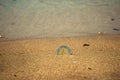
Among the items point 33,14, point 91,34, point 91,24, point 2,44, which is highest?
point 33,14

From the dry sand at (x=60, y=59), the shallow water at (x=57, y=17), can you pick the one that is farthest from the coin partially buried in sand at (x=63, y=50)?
the shallow water at (x=57, y=17)

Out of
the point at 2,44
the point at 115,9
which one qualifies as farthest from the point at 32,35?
the point at 115,9

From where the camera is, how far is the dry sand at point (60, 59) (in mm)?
2998

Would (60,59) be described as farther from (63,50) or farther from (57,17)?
(57,17)

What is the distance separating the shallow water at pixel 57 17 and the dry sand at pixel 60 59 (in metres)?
0.49

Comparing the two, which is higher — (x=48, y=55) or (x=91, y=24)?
(x=91, y=24)

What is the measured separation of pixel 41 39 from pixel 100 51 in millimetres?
1206

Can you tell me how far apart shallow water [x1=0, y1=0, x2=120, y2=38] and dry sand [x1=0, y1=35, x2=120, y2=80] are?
19.4 inches

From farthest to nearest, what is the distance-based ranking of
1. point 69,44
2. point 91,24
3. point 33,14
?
point 33,14
point 91,24
point 69,44

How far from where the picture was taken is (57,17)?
5.26 metres

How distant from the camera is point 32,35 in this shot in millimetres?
4391

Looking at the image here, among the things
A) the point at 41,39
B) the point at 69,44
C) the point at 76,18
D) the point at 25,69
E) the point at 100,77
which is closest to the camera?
the point at 100,77

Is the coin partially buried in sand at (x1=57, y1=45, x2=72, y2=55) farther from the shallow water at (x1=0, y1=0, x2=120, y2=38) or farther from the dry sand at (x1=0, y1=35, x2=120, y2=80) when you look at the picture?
the shallow water at (x1=0, y1=0, x2=120, y2=38)

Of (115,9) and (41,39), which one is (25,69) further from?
(115,9)
